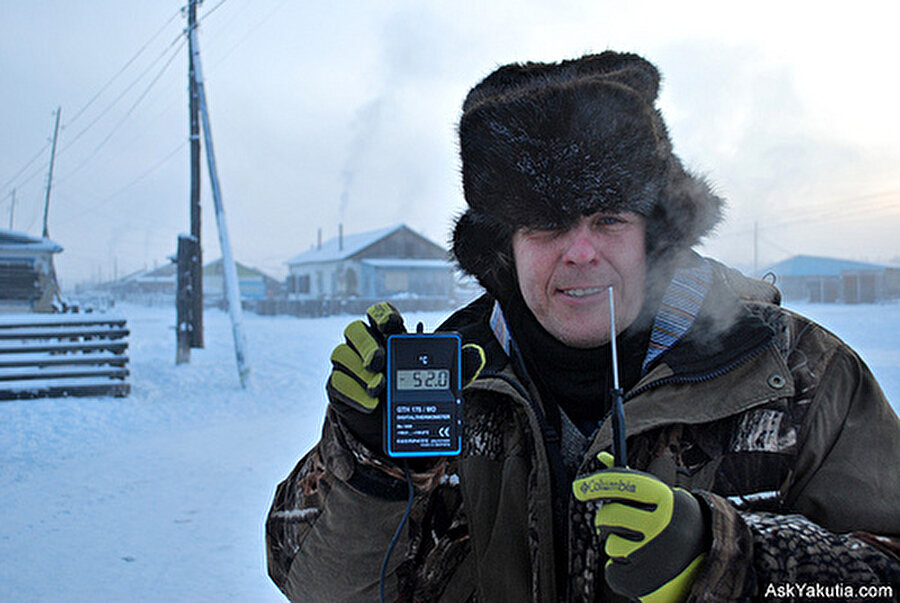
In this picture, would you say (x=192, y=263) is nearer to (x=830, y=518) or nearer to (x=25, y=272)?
(x=25, y=272)

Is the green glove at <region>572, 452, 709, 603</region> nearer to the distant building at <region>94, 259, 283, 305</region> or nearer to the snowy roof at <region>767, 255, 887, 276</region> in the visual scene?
the snowy roof at <region>767, 255, 887, 276</region>

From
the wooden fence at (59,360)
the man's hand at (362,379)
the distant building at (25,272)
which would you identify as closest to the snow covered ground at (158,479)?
the wooden fence at (59,360)

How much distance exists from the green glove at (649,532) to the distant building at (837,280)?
30.7 ft

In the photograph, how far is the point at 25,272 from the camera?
12.5m

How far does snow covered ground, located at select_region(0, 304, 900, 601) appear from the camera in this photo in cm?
325

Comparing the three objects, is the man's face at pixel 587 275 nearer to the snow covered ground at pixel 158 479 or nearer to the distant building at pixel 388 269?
the snow covered ground at pixel 158 479

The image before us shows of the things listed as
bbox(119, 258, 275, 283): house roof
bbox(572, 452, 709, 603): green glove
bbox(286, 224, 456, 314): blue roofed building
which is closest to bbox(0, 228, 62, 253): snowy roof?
bbox(572, 452, 709, 603): green glove

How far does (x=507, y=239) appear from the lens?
1848 mm

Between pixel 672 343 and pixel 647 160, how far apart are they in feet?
1.65

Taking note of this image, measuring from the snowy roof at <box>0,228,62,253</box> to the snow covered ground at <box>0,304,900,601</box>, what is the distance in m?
5.03

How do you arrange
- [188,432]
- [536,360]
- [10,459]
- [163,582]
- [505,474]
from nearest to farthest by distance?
[505,474] < [536,360] < [163,582] < [10,459] < [188,432]

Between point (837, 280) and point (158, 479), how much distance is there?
459 inches

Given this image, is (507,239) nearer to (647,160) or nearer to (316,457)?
(647,160)

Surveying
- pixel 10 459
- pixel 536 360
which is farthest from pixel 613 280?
pixel 10 459
